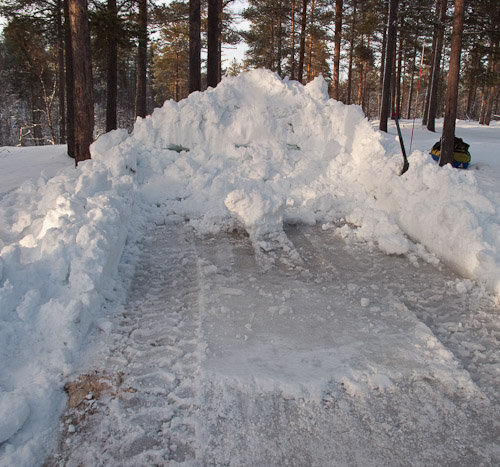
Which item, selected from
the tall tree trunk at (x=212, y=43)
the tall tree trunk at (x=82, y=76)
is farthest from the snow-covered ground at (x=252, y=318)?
the tall tree trunk at (x=212, y=43)

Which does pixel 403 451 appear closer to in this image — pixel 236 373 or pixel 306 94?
pixel 236 373

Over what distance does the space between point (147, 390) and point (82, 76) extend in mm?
7562

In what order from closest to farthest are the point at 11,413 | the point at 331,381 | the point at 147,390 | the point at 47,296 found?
the point at 11,413, the point at 147,390, the point at 331,381, the point at 47,296

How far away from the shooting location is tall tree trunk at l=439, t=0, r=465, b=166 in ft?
30.5

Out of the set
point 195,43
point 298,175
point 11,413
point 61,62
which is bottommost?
point 11,413

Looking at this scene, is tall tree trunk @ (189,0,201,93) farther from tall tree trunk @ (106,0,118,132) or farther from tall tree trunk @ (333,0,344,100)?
tall tree trunk @ (333,0,344,100)

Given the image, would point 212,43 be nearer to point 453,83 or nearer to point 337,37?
point 453,83

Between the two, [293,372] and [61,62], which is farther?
[61,62]

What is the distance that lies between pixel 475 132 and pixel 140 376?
21.6m

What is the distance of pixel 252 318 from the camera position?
332 centimetres

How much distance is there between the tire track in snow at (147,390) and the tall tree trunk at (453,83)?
8616 mm

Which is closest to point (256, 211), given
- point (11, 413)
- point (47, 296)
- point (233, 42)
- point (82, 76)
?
point (47, 296)

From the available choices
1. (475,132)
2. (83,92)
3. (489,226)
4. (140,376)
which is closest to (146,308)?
(140,376)

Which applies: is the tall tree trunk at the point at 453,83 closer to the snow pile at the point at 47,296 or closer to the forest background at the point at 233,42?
the forest background at the point at 233,42
